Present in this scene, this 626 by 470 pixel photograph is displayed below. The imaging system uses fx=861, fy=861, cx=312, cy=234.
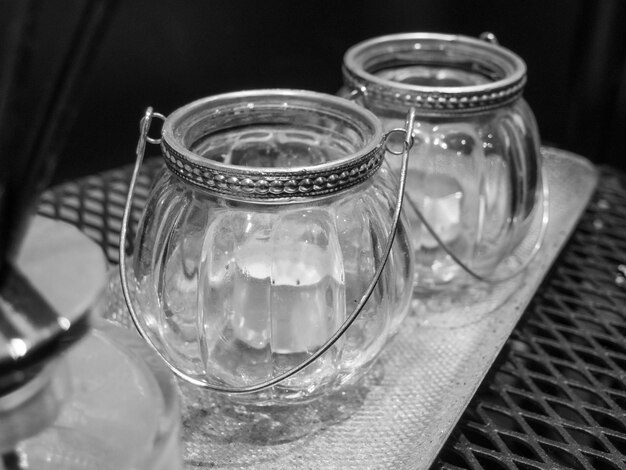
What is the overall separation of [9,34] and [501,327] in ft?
0.95

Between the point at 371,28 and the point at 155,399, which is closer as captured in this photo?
the point at 155,399

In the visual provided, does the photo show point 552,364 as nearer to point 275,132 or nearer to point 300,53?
point 275,132

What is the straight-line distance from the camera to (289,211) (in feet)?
1.02

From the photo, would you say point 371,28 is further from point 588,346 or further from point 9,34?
point 9,34

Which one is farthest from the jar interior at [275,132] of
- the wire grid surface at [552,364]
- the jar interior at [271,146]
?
the wire grid surface at [552,364]

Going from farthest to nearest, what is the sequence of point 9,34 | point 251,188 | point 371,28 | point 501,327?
point 371,28 → point 501,327 → point 251,188 → point 9,34

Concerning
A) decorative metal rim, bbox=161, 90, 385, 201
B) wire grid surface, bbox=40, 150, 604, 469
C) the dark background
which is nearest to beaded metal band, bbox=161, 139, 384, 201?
decorative metal rim, bbox=161, 90, 385, 201

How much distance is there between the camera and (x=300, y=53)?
0.73 metres

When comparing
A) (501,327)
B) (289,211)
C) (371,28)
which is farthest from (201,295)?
(371,28)

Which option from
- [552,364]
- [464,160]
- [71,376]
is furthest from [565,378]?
[71,376]

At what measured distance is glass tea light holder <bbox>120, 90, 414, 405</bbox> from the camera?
0.31 metres

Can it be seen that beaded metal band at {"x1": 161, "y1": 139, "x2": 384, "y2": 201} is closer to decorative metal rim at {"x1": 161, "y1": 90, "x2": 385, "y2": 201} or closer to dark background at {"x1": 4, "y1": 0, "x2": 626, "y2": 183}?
decorative metal rim at {"x1": 161, "y1": 90, "x2": 385, "y2": 201}

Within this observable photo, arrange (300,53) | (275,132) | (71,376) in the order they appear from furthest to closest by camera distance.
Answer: (300,53) → (275,132) → (71,376)

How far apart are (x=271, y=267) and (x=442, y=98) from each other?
12 centimetres
